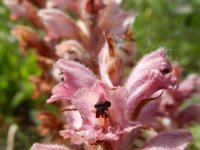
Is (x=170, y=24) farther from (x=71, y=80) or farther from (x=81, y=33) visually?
(x=71, y=80)

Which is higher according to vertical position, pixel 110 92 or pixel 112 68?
pixel 112 68

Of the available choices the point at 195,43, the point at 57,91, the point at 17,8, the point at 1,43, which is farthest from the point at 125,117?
the point at 1,43

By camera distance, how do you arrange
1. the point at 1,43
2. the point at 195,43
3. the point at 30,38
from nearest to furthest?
the point at 30,38 < the point at 195,43 < the point at 1,43

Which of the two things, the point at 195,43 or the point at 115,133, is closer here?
the point at 115,133

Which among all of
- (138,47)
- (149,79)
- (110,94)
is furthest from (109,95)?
(138,47)

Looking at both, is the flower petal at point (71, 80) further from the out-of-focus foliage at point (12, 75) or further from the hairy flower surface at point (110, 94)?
the out-of-focus foliage at point (12, 75)

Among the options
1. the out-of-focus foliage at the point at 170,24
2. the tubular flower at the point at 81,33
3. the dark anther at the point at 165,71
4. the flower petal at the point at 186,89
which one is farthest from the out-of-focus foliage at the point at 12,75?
the dark anther at the point at 165,71

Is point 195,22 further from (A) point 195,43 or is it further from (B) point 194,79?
(B) point 194,79

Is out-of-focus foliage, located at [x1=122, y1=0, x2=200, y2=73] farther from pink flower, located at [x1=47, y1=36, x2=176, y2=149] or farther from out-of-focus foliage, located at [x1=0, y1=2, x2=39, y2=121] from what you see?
pink flower, located at [x1=47, y1=36, x2=176, y2=149]

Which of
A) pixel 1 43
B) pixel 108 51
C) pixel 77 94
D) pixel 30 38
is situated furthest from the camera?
pixel 1 43
